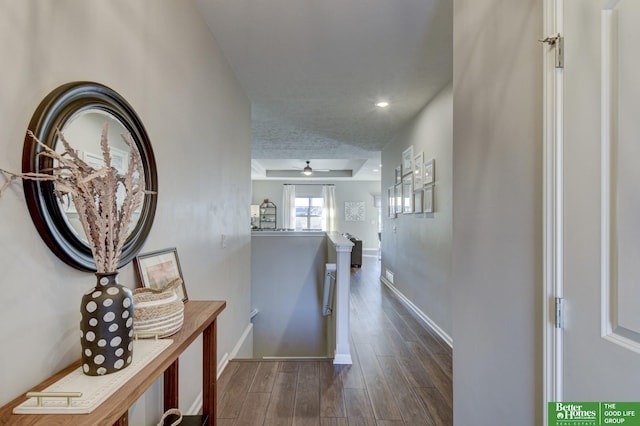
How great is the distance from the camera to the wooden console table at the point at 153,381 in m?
0.69

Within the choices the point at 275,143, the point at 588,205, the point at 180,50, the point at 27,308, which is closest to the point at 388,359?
the point at 588,205

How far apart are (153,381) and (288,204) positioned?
10.8 meters

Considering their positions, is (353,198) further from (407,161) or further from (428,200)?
(428,200)

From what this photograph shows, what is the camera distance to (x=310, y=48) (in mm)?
2510

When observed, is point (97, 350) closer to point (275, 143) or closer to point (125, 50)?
point (125, 50)

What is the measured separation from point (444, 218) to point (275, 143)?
3.54 metres

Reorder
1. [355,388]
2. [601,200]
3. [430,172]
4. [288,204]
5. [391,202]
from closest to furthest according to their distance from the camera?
[601,200]
[355,388]
[430,172]
[391,202]
[288,204]

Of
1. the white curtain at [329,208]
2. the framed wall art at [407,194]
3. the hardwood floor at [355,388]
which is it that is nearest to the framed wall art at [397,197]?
the framed wall art at [407,194]

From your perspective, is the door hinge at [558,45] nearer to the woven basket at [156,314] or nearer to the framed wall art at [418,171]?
the woven basket at [156,314]

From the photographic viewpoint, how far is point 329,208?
1160 cm

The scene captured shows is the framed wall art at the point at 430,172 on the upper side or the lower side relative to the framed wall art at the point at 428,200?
upper


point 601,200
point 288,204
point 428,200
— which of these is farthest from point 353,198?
point 601,200

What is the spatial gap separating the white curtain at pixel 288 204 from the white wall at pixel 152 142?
8.54 metres

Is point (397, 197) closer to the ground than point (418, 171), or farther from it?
closer to the ground
